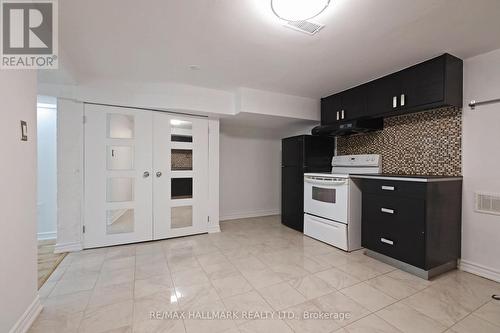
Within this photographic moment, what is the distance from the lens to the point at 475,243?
2.23 m

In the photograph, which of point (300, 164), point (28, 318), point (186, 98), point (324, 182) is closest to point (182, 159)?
point (186, 98)

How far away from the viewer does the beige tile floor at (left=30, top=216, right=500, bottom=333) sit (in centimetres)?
149

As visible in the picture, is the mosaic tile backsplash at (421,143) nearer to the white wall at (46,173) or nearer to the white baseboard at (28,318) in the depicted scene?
the white baseboard at (28,318)

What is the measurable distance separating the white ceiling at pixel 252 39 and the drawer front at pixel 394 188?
1.31 meters

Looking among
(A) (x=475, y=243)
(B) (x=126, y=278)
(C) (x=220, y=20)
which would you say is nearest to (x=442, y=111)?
(A) (x=475, y=243)

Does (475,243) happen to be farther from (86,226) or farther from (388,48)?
(86,226)

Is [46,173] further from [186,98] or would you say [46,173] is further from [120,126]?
[186,98]

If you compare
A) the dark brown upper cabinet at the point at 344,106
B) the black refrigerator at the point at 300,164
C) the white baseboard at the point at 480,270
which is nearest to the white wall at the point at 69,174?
the black refrigerator at the point at 300,164

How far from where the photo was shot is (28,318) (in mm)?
1459

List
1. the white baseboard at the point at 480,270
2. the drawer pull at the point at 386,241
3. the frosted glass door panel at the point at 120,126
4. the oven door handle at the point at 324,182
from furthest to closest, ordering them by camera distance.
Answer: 1. the frosted glass door panel at the point at 120,126
2. the oven door handle at the point at 324,182
3. the drawer pull at the point at 386,241
4. the white baseboard at the point at 480,270

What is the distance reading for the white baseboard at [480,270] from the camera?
6.81 ft

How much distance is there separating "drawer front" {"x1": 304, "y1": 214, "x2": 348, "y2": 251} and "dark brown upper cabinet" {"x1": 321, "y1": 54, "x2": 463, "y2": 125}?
1548mm

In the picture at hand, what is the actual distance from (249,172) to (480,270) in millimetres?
3592

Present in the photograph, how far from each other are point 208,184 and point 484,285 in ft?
11.0
